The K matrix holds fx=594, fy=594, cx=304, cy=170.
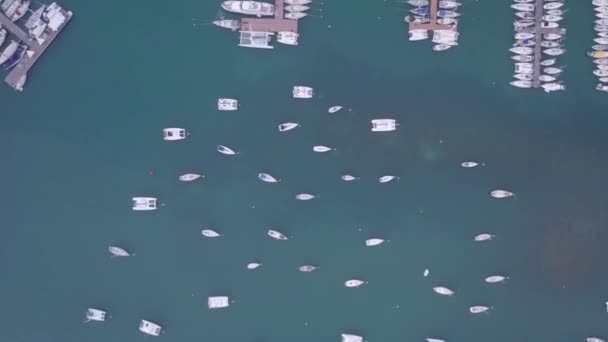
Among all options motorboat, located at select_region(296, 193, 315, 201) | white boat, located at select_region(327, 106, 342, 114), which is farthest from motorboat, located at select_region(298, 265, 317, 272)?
white boat, located at select_region(327, 106, 342, 114)

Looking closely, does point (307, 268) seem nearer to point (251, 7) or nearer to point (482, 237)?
point (482, 237)

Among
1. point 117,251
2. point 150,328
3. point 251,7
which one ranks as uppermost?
point 251,7

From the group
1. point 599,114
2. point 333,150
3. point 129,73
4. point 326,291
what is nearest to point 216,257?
point 326,291

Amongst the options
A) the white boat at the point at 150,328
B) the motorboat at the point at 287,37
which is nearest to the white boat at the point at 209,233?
the white boat at the point at 150,328

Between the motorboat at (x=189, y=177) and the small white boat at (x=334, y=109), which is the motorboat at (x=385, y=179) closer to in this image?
the small white boat at (x=334, y=109)

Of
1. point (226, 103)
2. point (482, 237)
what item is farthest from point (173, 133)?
point (482, 237)

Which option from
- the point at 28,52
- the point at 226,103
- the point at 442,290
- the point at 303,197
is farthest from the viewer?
the point at 442,290
